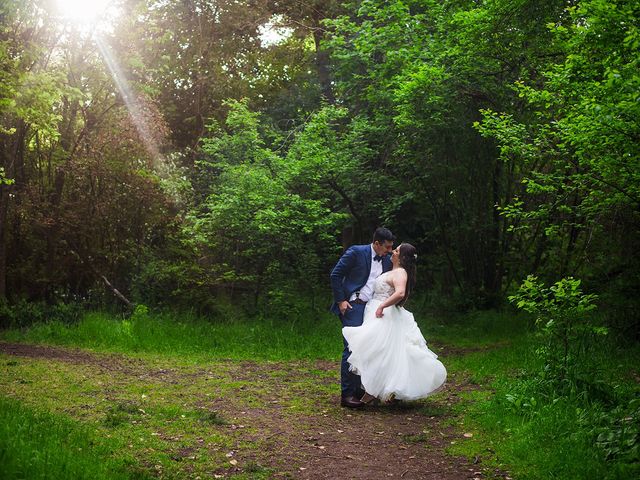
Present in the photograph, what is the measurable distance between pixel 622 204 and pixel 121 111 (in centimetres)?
1261

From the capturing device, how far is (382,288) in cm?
875

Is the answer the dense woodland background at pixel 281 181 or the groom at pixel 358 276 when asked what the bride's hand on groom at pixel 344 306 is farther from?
the dense woodland background at pixel 281 181

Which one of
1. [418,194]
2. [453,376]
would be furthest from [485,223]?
[453,376]

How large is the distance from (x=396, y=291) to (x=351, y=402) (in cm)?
153

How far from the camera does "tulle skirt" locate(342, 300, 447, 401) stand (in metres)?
8.32

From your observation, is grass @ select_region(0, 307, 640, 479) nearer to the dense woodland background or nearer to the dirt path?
the dirt path

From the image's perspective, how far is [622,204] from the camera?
1010 cm

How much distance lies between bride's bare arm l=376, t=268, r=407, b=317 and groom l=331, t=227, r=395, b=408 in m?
0.34

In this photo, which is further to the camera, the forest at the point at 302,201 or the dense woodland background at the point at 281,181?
the dense woodland background at the point at 281,181

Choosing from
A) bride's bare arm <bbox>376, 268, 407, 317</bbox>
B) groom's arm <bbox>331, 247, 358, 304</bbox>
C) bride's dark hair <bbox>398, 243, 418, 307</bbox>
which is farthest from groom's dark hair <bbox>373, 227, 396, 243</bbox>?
bride's bare arm <bbox>376, 268, 407, 317</bbox>

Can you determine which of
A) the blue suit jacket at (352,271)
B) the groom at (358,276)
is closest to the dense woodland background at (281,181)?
the groom at (358,276)

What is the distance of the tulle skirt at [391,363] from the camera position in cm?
832

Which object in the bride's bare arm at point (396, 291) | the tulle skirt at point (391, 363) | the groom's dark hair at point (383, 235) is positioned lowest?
the tulle skirt at point (391, 363)

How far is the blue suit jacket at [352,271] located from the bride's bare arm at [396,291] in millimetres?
353
